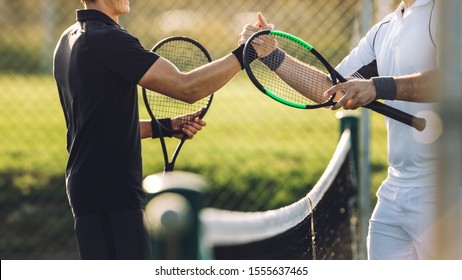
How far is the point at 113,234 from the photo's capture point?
262 cm

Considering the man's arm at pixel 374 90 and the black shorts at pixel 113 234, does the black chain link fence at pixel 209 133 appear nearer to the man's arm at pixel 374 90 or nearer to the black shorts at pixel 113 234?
the man's arm at pixel 374 90

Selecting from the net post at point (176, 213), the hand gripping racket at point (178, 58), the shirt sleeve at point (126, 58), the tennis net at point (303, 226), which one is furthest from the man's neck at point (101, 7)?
the net post at point (176, 213)

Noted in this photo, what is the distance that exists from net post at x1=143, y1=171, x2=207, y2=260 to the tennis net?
5cm

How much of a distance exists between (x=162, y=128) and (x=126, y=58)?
50 centimetres

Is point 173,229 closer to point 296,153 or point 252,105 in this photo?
point 296,153

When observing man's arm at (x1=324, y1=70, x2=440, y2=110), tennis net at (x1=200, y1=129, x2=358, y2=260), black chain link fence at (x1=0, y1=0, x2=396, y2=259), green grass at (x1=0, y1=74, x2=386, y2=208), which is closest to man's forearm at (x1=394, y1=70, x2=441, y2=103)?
man's arm at (x1=324, y1=70, x2=440, y2=110)

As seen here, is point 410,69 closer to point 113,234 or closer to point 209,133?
point 113,234

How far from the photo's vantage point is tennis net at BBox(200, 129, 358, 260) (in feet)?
6.23

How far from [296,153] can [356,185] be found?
1.42 metres

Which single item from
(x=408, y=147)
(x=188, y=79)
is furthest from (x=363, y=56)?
(x=188, y=79)

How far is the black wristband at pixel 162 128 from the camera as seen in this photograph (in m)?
3.00

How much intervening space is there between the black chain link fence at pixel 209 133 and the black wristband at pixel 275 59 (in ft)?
6.49

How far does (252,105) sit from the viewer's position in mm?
6723
